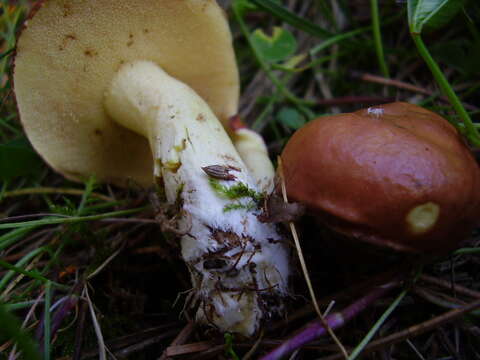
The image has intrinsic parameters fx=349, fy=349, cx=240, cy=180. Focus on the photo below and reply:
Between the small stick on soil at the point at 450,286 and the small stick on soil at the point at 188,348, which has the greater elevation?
the small stick on soil at the point at 450,286

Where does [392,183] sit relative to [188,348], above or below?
above

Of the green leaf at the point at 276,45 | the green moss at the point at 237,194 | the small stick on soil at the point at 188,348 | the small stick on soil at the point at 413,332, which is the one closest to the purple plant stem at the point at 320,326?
the small stick on soil at the point at 413,332

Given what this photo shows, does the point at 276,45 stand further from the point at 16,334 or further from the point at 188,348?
the point at 16,334

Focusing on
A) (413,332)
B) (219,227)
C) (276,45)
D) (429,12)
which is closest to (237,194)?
(219,227)

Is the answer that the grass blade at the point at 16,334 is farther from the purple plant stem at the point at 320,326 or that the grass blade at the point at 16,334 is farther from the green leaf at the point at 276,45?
the green leaf at the point at 276,45

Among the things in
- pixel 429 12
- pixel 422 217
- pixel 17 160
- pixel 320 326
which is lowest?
pixel 320 326

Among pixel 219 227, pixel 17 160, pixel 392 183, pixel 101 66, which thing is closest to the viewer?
pixel 392 183

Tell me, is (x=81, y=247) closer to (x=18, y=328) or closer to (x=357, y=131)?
(x=18, y=328)
